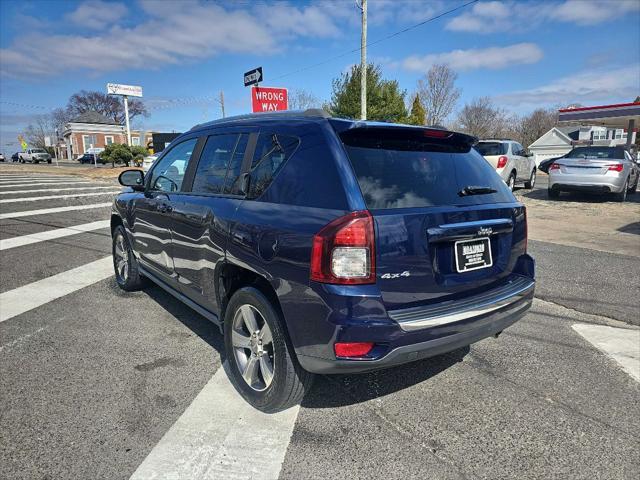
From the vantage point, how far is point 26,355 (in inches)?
134

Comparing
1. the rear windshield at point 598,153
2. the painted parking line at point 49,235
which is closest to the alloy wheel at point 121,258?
the painted parking line at point 49,235

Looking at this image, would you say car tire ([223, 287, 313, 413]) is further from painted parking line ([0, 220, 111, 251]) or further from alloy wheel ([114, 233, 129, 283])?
painted parking line ([0, 220, 111, 251])

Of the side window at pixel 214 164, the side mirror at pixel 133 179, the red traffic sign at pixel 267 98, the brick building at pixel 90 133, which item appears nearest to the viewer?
the side window at pixel 214 164

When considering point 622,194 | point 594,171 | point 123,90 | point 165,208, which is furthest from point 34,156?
point 165,208

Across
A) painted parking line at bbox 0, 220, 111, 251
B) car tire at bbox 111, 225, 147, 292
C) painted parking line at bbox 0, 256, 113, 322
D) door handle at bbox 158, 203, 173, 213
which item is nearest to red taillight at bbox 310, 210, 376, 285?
door handle at bbox 158, 203, 173, 213

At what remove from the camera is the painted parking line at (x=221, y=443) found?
2174mm

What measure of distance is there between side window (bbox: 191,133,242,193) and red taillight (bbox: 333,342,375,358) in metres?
1.53

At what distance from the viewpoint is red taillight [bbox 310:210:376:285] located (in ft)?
6.97

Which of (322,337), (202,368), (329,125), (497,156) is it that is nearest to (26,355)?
(202,368)

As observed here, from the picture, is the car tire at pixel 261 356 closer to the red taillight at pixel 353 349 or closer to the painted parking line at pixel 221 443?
the painted parking line at pixel 221 443

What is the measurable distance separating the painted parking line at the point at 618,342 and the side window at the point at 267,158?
118 inches

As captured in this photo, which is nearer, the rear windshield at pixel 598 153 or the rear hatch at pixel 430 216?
the rear hatch at pixel 430 216

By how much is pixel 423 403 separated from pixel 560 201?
493 inches

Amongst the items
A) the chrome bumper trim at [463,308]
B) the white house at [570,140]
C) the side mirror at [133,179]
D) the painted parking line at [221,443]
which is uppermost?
the white house at [570,140]
